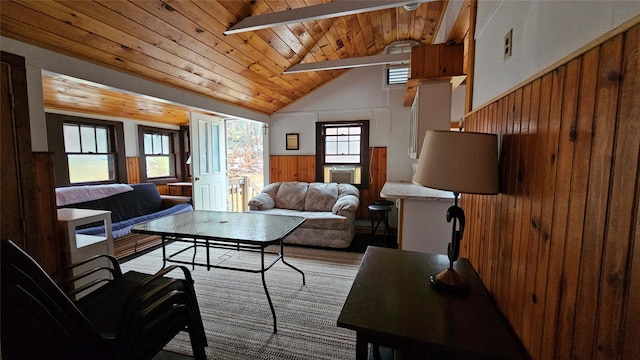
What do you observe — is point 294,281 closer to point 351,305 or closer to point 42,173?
point 351,305

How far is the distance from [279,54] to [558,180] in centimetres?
348

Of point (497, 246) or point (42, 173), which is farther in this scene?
point (42, 173)

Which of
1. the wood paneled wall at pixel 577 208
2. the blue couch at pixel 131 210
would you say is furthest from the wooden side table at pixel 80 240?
the wood paneled wall at pixel 577 208

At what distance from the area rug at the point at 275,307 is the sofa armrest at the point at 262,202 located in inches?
35.5

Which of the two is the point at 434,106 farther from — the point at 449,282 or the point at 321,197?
the point at 321,197

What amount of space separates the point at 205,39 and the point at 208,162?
8.23ft

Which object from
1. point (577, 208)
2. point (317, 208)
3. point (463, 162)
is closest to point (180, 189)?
point (317, 208)

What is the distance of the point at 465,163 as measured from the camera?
39.0 inches

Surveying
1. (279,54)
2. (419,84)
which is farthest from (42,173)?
(419,84)

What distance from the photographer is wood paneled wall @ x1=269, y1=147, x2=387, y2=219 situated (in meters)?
4.71

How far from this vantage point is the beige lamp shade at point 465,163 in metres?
0.99

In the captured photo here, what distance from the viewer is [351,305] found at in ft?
3.39

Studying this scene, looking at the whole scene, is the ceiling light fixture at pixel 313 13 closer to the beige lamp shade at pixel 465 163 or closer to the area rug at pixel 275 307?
the beige lamp shade at pixel 465 163

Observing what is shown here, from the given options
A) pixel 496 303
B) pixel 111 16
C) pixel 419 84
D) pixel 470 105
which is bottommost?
pixel 496 303
